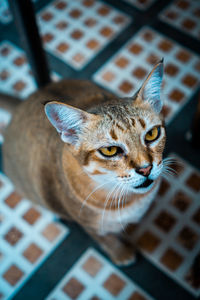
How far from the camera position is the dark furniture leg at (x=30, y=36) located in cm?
126

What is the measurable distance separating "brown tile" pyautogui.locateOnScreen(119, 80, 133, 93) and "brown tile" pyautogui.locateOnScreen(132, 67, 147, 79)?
0.26ft

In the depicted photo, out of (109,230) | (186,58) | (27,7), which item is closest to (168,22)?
(186,58)

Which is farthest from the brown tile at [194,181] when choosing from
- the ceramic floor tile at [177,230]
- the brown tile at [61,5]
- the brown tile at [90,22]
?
→ the brown tile at [61,5]

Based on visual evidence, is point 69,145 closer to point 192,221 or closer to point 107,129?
point 107,129

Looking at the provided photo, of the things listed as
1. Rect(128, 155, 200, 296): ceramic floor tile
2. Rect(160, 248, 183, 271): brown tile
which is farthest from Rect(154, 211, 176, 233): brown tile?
Rect(160, 248, 183, 271): brown tile

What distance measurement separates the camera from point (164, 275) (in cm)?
143

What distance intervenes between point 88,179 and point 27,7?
2.50ft

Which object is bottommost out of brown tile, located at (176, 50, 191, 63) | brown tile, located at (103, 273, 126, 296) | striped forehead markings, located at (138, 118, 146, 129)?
brown tile, located at (103, 273, 126, 296)

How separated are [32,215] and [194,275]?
84cm

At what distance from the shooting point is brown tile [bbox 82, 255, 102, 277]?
57.4 inches

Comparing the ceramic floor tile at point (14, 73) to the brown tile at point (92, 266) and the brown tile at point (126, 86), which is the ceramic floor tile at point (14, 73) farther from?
the brown tile at point (92, 266)

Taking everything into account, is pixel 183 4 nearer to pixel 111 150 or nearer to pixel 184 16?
pixel 184 16

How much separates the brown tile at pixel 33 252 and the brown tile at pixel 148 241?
0.49 meters

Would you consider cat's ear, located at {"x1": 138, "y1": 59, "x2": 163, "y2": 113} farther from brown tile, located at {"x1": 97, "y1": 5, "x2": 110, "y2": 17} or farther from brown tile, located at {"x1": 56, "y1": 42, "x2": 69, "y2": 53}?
brown tile, located at {"x1": 97, "y1": 5, "x2": 110, "y2": 17}
